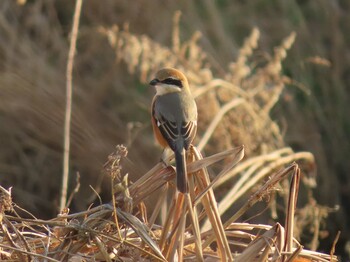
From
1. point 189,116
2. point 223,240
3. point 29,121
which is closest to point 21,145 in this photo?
point 29,121

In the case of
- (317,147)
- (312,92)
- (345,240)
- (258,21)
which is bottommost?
Answer: (345,240)

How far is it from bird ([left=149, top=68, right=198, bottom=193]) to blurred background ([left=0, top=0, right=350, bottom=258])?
1.62 meters

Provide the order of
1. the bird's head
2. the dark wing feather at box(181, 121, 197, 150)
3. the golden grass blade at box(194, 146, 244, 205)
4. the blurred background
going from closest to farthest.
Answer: the golden grass blade at box(194, 146, 244, 205)
the dark wing feather at box(181, 121, 197, 150)
the bird's head
the blurred background

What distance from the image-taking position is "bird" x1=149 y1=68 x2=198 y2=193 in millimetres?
3485

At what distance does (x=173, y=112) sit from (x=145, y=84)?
9.13ft

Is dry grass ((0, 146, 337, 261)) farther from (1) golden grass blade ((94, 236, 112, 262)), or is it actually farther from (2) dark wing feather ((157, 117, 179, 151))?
(2) dark wing feather ((157, 117, 179, 151))

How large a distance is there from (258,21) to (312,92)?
0.80 metres

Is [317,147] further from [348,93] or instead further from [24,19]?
[24,19]

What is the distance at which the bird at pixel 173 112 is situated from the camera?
137 inches

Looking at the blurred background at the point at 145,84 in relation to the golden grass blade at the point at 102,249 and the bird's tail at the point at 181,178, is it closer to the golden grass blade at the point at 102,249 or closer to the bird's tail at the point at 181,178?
the bird's tail at the point at 181,178

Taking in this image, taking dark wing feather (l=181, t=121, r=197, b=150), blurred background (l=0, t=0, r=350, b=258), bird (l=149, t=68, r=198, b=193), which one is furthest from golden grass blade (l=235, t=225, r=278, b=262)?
blurred background (l=0, t=0, r=350, b=258)

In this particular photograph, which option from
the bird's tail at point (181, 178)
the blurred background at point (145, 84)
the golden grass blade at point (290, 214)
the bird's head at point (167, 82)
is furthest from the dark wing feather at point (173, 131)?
the blurred background at point (145, 84)

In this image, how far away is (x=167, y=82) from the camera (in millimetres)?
4066

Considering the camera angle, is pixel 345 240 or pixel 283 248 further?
pixel 345 240
